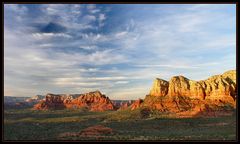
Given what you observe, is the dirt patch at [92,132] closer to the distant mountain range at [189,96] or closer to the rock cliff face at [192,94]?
the distant mountain range at [189,96]

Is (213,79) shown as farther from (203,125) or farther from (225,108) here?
(203,125)

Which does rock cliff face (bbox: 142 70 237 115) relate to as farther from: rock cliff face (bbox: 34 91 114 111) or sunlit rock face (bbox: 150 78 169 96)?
rock cliff face (bbox: 34 91 114 111)

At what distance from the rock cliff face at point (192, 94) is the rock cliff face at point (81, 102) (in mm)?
21679

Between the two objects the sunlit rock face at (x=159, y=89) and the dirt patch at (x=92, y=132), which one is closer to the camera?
the dirt patch at (x=92, y=132)

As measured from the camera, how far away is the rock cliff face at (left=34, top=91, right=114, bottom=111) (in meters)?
109

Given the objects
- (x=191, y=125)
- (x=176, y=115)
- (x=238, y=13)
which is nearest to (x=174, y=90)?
(x=176, y=115)

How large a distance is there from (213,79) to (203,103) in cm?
1524

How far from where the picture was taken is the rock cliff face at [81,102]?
108700mm

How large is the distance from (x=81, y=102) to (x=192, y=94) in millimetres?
44700

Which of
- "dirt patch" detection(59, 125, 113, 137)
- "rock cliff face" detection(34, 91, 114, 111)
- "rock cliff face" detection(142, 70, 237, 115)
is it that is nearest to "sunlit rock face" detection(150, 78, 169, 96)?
"rock cliff face" detection(142, 70, 237, 115)

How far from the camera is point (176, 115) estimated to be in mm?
73938

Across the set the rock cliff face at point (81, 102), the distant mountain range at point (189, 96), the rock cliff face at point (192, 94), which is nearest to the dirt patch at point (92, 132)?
the distant mountain range at point (189, 96)

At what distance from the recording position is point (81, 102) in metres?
118

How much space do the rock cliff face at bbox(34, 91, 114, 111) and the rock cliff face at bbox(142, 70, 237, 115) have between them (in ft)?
71.1
